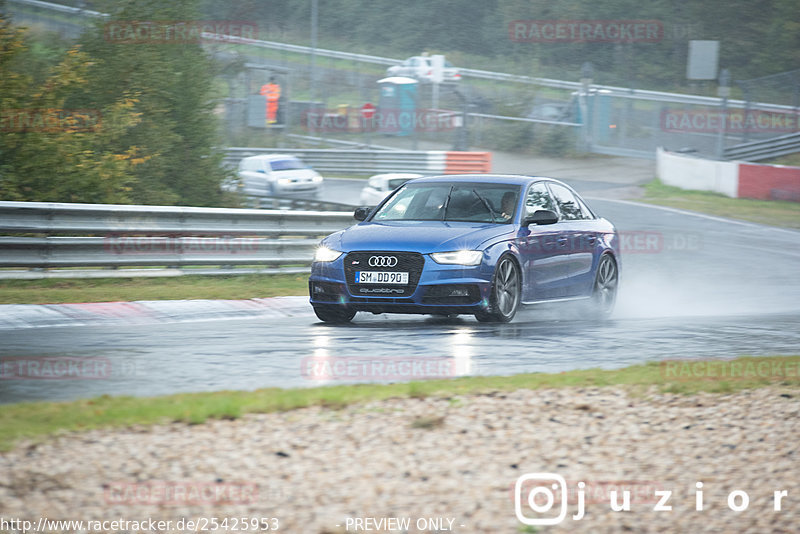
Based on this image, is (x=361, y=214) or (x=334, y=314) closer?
(x=334, y=314)

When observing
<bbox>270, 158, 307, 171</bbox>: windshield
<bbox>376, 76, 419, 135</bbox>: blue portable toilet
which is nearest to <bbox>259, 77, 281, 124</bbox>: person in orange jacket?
<bbox>376, 76, 419, 135</bbox>: blue portable toilet

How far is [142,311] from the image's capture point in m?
12.0

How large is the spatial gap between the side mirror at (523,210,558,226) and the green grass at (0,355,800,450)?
10.6 feet

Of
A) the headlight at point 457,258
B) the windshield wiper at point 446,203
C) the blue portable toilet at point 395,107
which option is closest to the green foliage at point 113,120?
the windshield wiper at point 446,203

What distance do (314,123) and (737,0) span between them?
26.2 meters

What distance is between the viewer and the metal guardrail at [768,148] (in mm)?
36906

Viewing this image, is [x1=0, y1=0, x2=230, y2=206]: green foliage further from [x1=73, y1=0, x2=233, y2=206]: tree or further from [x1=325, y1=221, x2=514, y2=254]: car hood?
[x1=325, y1=221, x2=514, y2=254]: car hood

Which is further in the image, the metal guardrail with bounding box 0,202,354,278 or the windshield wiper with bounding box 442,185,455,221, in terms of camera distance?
the metal guardrail with bounding box 0,202,354,278

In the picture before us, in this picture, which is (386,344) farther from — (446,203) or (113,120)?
(113,120)

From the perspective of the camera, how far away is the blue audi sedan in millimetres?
10625

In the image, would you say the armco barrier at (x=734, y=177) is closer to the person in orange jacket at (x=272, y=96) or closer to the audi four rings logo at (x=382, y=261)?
the person in orange jacket at (x=272, y=96)

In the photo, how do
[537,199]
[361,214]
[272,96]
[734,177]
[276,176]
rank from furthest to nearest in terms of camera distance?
1. [272,96]
2. [276,176]
3. [734,177]
4. [537,199]
5. [361,214]

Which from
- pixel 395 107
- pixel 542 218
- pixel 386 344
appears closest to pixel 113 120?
pixel 542 218

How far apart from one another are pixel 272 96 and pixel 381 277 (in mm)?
36035
